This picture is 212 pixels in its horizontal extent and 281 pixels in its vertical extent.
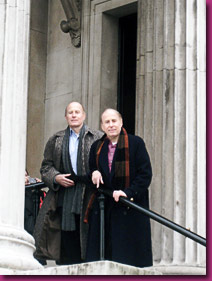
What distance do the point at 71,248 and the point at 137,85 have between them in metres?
3.75

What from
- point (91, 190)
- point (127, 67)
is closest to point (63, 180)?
point (91, 190)

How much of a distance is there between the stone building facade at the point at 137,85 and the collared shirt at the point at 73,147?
0.92 meters

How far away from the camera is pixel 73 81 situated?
18.6 metres

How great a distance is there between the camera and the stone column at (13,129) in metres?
12.8

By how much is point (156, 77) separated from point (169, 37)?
1.99 feet

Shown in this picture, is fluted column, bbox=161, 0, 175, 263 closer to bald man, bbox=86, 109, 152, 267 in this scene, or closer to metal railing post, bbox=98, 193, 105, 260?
bald man, bbox=86, 109, 152, 267

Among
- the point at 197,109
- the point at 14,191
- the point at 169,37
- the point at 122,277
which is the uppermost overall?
the point at 169,37

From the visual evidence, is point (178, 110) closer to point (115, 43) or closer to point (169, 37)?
point (169, 37)

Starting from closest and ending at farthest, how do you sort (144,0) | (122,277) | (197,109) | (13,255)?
1. (122,277)
2. (13,255)
3. (197,109)
4. (144,0)

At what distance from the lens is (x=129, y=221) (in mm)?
13297

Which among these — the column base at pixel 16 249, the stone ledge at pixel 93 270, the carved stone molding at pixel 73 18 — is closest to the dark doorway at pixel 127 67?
the carved stone molding at pixel 73 18

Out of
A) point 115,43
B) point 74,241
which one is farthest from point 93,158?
point 115,43

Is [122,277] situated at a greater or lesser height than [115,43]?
lesser

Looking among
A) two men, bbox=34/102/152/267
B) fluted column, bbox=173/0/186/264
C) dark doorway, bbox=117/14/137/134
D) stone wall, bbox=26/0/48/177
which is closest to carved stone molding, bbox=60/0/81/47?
dark doorway, bbox=117/14/137/134
